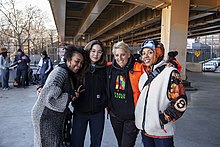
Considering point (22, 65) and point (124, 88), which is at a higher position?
point (22, 65)

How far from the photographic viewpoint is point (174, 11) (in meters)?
10.2

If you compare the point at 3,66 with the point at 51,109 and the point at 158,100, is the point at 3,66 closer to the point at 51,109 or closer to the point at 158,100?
the point at 51,109

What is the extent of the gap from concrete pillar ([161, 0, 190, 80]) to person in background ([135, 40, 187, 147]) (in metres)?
8.52

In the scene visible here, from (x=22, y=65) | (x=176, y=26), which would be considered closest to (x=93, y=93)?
(x=22, y=65)

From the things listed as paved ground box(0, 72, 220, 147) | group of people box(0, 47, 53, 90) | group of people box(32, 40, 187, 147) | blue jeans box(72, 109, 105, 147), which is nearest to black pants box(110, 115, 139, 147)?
group of people box(32, 40, 187, 147)

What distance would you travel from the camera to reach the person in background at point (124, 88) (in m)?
2.44

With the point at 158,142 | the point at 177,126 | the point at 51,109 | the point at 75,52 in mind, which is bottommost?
the point at 177,126

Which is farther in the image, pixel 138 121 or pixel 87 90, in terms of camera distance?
pixel 87 90

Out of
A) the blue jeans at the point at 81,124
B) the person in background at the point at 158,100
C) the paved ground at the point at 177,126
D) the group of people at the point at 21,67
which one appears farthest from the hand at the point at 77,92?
the group of people at the point at 21,67

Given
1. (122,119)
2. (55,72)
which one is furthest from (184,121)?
(55,72)

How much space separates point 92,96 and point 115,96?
0.28 m

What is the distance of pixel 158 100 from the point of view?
6.81 ft

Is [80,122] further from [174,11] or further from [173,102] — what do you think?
[174,11]

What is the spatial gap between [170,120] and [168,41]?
28.9ft
